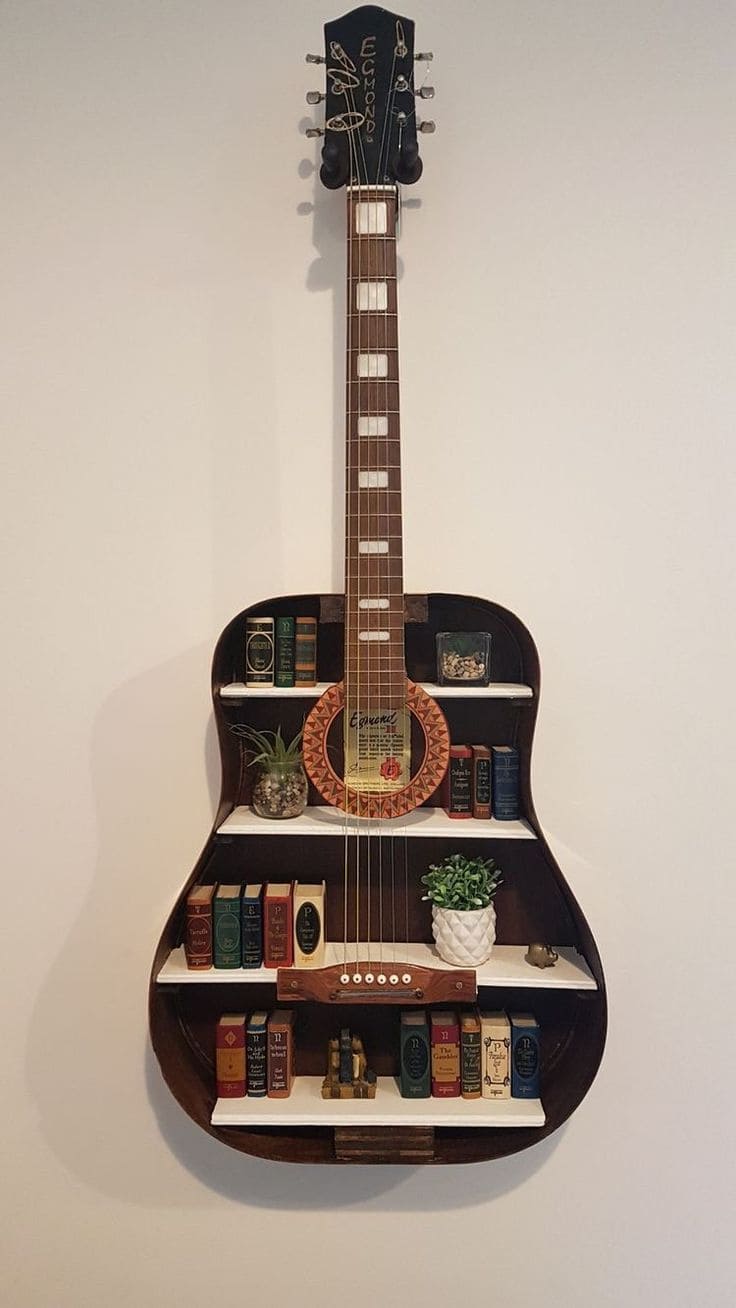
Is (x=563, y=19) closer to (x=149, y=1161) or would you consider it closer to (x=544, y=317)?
(x=544, y=317)

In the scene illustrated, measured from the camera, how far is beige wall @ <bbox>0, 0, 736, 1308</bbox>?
1.71 meters

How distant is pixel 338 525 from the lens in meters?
1.73

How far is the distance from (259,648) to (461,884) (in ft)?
1.86

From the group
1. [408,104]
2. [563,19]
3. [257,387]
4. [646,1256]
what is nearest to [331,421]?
[257,387]

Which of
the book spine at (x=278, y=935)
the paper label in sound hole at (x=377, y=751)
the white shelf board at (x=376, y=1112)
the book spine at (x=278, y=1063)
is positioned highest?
the paper label in sound hole at (x=377, y=751)

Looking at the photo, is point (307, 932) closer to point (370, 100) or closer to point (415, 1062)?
point (415, 1062)

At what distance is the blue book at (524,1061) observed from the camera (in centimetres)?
164

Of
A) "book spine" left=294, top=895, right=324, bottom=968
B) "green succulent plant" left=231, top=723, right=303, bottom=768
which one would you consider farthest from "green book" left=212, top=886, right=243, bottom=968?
"green succulent plant" left=231, top=723, right=303, bottom=768

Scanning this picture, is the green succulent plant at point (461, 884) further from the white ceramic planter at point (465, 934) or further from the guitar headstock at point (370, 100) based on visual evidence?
the guitar headstock at point (370, 100)

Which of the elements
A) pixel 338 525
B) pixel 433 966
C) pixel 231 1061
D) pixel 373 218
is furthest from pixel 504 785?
pixel 373 218

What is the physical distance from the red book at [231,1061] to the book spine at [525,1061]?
0.50 meters

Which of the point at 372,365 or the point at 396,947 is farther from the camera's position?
the point at 396,947

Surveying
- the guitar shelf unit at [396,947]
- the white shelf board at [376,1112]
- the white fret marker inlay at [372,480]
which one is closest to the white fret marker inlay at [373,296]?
the white fret marker inlay at [372,480]

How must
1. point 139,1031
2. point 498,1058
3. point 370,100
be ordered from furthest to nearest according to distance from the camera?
point 139,1031
point 498,1058
point 370,100
